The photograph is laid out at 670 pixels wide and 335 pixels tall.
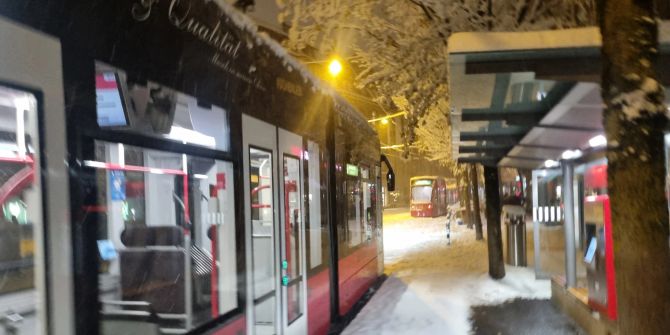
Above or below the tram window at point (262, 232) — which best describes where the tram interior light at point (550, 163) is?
above

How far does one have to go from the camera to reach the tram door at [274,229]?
163 inches

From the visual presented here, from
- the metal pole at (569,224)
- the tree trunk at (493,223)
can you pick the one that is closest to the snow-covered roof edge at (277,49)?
the metal pole at (569,224)

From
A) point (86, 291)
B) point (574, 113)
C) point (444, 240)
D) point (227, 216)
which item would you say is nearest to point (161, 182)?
point (227, 216)

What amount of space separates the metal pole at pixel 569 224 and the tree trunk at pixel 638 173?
4.56m

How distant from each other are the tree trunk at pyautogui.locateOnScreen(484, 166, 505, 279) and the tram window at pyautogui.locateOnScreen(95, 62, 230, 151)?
7.76 m

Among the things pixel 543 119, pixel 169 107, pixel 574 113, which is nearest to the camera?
pixel 169 107

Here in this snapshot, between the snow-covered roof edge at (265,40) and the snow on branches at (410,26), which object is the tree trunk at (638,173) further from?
the snow on branches at (410,26)

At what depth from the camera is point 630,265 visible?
9.69 ft

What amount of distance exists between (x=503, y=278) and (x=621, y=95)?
805cm

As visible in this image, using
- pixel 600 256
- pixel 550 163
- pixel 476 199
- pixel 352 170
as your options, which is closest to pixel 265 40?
pixel 352 170

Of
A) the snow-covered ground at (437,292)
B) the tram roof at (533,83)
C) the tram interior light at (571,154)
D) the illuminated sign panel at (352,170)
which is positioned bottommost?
the snow-covered ground at (437,292)

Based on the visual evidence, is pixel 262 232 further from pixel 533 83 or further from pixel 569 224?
pixel 569 224

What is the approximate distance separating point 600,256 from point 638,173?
129 inches

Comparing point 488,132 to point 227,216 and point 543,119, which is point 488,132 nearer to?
point 543,119
